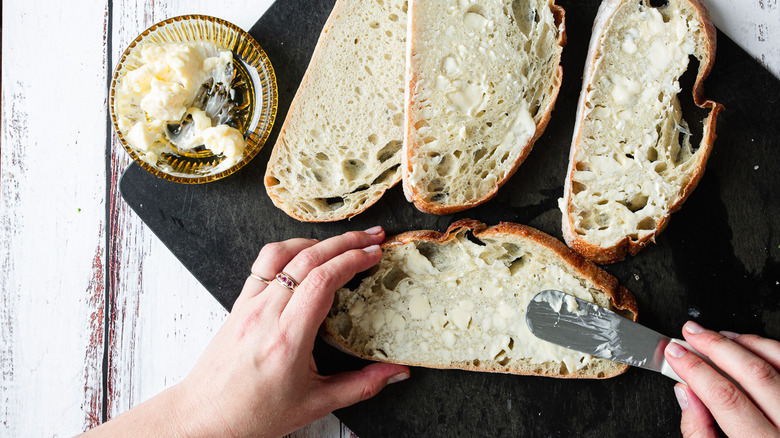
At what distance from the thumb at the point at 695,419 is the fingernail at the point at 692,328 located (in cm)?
24

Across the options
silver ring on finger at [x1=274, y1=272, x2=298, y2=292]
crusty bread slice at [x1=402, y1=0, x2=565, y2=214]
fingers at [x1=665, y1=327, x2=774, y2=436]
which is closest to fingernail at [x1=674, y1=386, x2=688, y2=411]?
fingers at [x1=665, y1=327, x2=774, y2=436]

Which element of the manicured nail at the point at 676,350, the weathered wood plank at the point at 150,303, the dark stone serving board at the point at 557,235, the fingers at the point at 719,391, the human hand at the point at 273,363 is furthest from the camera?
the weathered wood plank at the point at 150,303

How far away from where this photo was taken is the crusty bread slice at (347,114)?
2541mm

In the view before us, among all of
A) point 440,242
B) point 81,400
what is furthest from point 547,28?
point 81,400

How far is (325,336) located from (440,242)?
680mm

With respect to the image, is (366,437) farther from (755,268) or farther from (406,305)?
(755,268)

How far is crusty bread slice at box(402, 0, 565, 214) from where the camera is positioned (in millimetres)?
2395

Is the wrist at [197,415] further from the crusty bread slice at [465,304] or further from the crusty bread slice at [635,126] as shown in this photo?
the crusty bread slice at [635,126]

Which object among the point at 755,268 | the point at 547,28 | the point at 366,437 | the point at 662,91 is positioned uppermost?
the point at 547,28

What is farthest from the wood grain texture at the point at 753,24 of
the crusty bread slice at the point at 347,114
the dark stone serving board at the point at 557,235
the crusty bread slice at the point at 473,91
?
the crusty bread slice at the point at 347,114

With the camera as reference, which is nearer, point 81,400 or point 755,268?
point 755,268

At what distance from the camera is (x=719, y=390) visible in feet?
6.83

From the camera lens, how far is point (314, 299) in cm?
219

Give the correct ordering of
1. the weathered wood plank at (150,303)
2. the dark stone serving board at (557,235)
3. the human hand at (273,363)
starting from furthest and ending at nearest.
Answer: the weathered wood plank at (150,303) < the dark stone serving board at (557,235) < the human hand at (273,363)
